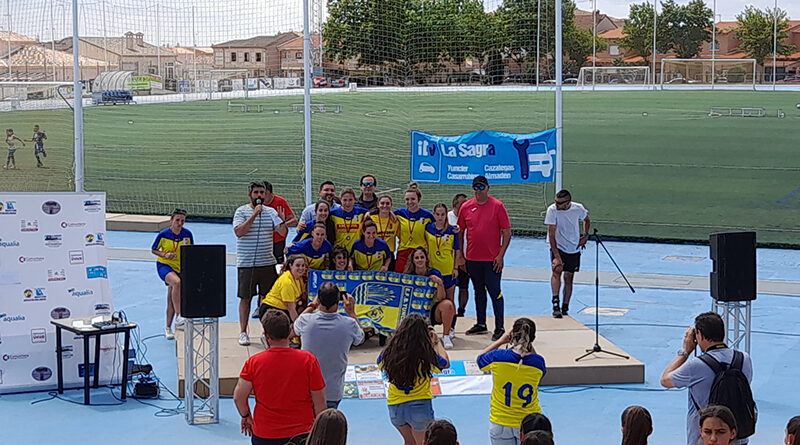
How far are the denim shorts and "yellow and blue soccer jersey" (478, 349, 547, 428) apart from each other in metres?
0.48

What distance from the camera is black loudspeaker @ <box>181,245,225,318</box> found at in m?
9.39

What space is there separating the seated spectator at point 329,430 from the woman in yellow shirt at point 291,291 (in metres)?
5.48

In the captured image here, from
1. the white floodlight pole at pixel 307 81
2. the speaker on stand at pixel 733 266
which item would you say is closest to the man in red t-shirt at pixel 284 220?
the white floodlight pole at pixel 307 81

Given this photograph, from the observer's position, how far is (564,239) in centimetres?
1355

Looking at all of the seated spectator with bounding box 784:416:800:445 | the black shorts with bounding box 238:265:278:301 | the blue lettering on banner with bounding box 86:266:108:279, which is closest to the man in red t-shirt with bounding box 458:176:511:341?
the black shorts with bounding box 238:265:278:301

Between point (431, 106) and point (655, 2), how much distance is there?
46.6 meters

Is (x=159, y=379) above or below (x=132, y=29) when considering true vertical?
below

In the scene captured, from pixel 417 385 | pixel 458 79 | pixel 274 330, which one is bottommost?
pixel 417 385

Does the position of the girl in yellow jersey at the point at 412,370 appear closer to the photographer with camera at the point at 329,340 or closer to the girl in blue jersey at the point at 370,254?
the photographer with camera at the point at 329,340

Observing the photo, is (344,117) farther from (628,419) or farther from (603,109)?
(628,419)

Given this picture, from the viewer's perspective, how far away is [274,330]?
264 inches

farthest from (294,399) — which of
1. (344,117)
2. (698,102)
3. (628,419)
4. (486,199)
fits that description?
(698,102)

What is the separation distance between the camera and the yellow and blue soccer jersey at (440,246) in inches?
475

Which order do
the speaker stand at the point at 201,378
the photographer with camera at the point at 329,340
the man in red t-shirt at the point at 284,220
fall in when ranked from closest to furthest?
the photographer with camera at the point at 329,340
the speaker stand at the point at 201,378
the man in red t-shirt at the point at 284,220
